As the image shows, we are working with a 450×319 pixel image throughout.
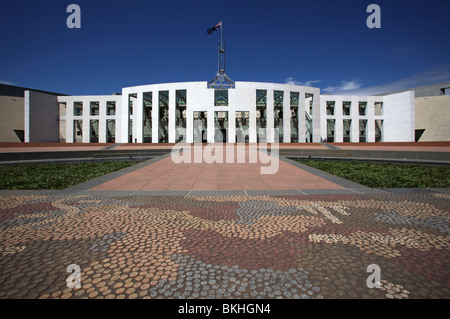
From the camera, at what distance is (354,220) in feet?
13.8

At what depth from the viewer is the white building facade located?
37.2 m

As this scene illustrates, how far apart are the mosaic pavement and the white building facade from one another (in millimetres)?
33050

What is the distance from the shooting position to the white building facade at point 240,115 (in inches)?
1463

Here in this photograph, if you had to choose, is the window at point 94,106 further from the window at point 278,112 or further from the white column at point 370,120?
the white column at point 370,120

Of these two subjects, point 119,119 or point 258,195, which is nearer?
point 258,195

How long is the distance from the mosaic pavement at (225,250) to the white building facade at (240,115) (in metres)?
33.1

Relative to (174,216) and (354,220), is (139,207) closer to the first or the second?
(174,216)

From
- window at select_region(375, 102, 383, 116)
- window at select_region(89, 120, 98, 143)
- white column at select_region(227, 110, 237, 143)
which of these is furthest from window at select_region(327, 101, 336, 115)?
window at select_region(89, 120, 98, 143)

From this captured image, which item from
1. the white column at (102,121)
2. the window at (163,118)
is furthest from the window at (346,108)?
the white column at (102,121)

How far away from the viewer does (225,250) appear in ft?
10.0

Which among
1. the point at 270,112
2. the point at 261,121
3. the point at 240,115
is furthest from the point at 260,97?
the point at 240,115

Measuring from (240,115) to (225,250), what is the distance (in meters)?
43.5
